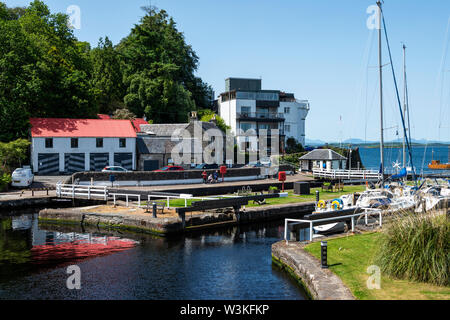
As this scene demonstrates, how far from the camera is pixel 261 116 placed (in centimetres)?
8400

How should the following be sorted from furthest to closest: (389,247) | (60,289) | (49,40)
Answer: (49,40) → (60,289) → (389,247)

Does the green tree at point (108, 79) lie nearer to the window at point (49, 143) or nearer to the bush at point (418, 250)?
the window at point (49, 143)

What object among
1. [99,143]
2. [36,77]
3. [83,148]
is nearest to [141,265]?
[83,148]

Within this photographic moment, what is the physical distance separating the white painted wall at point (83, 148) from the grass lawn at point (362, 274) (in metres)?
40.5

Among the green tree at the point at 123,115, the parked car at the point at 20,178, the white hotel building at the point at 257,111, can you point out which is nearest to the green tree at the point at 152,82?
the green tree at the point at 123,115

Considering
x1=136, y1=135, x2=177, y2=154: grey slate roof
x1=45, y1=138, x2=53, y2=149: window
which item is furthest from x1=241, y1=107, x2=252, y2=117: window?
x1=45, y1=138, x2=53, y2=149: window

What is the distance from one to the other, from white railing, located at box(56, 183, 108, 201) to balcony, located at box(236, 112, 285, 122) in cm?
4714

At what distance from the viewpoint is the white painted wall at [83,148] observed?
51406mm

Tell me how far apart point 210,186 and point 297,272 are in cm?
2551

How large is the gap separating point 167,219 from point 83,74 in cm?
4419

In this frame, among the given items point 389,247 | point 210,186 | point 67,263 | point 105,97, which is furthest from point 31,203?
point 105,97

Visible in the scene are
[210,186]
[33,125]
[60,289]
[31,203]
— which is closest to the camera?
[60,289]
